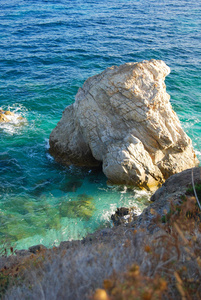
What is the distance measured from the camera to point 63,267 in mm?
4547

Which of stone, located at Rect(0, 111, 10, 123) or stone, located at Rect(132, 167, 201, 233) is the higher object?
stone, located at Rect(132, 167, 201, 233)

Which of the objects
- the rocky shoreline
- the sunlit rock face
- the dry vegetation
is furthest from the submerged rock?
the dry vegetation

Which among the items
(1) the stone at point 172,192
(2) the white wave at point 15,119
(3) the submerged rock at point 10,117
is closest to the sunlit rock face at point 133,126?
(1) the stone at point 172,192

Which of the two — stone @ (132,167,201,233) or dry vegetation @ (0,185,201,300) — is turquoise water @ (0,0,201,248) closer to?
dry vegetation @ (0,185,201,300)

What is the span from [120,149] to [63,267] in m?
8.22

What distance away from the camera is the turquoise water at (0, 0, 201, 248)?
37.7ft

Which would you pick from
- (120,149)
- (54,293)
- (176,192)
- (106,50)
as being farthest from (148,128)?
(106,50)

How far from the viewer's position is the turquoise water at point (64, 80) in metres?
11.5

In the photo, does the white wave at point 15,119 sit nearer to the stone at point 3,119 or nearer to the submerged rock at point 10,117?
the submerged rock at point 10,117

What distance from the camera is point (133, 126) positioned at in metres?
13.1

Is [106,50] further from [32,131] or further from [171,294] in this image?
[171,294]

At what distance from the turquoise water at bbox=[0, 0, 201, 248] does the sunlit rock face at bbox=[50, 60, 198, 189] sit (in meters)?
1.32

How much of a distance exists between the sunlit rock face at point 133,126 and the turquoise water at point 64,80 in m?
1.32

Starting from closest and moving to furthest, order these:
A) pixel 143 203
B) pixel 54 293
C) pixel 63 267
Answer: pixel 54 293 → pixel 63 267 → pixel 143 203
